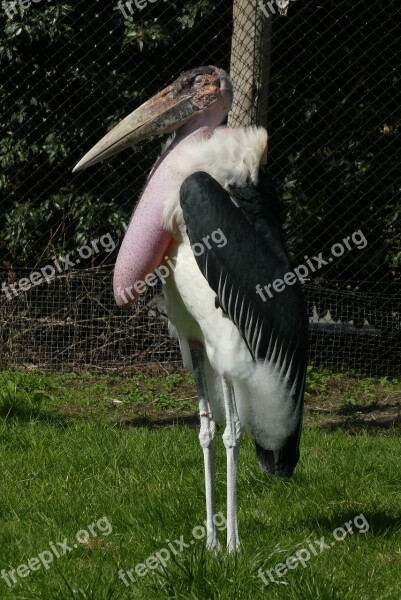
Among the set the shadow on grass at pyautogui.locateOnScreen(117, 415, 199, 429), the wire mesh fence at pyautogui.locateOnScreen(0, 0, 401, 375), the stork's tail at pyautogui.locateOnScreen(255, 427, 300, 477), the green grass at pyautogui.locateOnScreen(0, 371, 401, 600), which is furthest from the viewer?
the wire mesh fence at pyautogui.locateOnScreen(0, 0, 401, 375)

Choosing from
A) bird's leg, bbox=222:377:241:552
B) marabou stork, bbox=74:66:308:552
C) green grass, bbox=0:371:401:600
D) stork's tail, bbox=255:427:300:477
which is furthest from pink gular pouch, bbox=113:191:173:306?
green grass, bbox=0:371:401:600

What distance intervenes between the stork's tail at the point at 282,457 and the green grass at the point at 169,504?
0.22 meters

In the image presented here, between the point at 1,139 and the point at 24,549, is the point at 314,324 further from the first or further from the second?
the point at 24,549

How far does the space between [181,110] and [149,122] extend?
0.12 m

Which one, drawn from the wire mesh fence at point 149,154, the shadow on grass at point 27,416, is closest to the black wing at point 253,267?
the shadow on grass at point 27,416

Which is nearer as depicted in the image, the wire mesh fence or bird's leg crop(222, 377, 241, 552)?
bird's leg crop(222, 377, 241, 552)

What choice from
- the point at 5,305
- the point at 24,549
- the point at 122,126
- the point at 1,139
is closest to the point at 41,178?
the point at 1,139

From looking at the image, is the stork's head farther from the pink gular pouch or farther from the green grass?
the green grass

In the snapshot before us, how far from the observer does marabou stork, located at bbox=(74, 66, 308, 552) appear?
288 centimetres

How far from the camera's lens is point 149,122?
321 cm

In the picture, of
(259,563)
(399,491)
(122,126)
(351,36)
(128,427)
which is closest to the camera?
(259,563)

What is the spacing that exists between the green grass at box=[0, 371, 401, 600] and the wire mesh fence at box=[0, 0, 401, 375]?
81 centimetres

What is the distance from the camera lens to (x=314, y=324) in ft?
20.6

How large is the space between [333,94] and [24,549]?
3.99m
